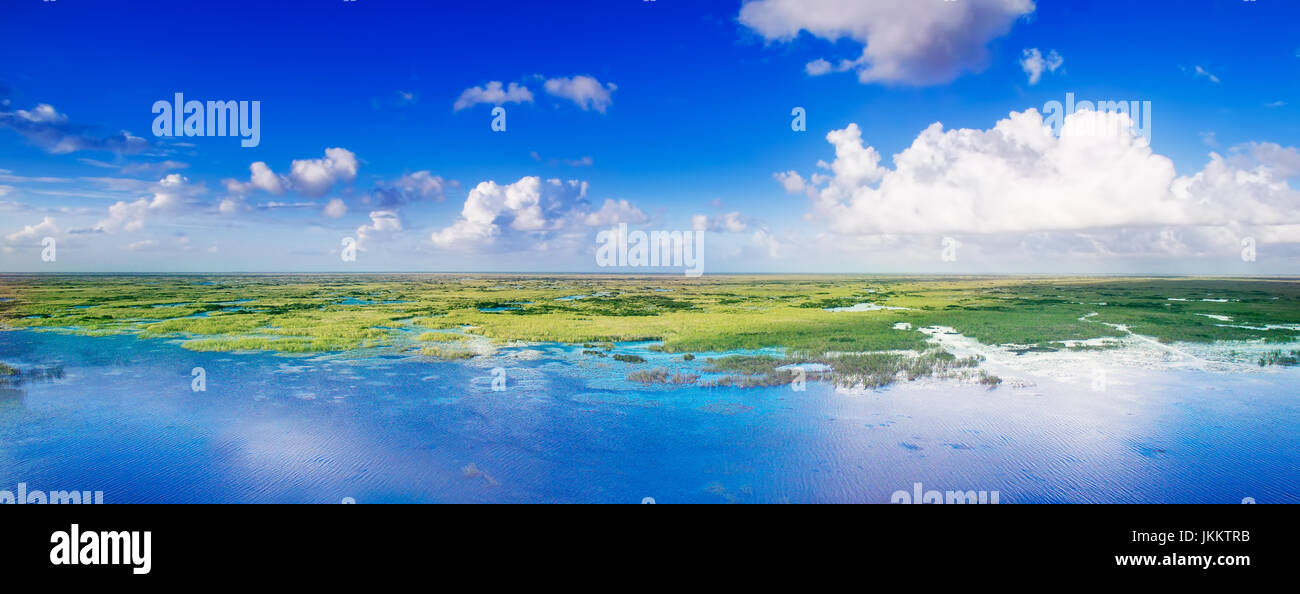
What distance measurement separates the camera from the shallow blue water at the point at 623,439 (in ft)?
37.0

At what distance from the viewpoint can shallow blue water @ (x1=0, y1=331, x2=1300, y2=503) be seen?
11.3 meters

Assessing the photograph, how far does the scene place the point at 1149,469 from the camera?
12117mm

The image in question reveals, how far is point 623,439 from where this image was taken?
45.7 ft
